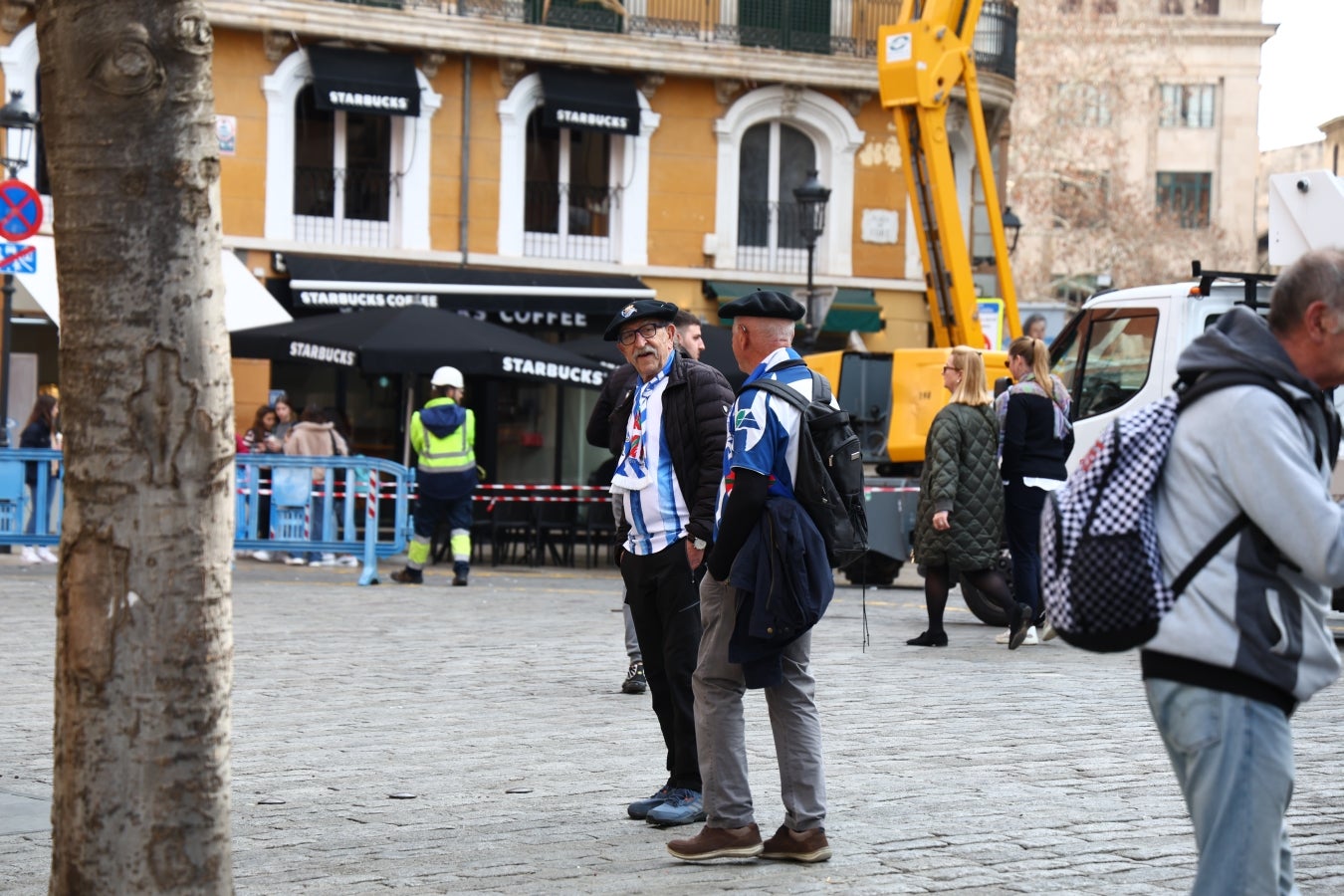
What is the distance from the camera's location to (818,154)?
29172mm

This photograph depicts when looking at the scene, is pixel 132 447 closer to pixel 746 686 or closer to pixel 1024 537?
pixel 746 686

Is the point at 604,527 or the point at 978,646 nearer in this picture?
the point at 978,646

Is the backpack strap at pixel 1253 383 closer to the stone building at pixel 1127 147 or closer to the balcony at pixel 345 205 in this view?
the balcony at pixel 345 205

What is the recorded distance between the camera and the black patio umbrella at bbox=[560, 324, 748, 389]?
2072 centimetres

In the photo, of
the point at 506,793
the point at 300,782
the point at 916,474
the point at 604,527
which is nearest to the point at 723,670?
the point at 506,793

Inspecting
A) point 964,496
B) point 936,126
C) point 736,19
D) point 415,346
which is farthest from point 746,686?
point 736,19

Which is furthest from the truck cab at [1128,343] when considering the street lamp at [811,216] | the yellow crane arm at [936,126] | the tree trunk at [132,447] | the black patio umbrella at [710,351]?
the tree trunk at [132,447]

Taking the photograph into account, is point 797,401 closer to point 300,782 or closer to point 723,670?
point 723,670

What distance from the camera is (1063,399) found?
41.5 feet

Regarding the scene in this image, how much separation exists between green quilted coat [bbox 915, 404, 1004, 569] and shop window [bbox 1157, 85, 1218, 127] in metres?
53.4

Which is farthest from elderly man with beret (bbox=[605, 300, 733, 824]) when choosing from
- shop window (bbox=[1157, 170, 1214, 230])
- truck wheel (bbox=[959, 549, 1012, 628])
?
shop window (bbox=[1157, 170, 1214, 230])

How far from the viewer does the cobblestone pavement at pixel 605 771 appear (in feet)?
19.3

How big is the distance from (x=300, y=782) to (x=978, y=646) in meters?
5.99

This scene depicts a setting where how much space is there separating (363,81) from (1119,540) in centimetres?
2312
